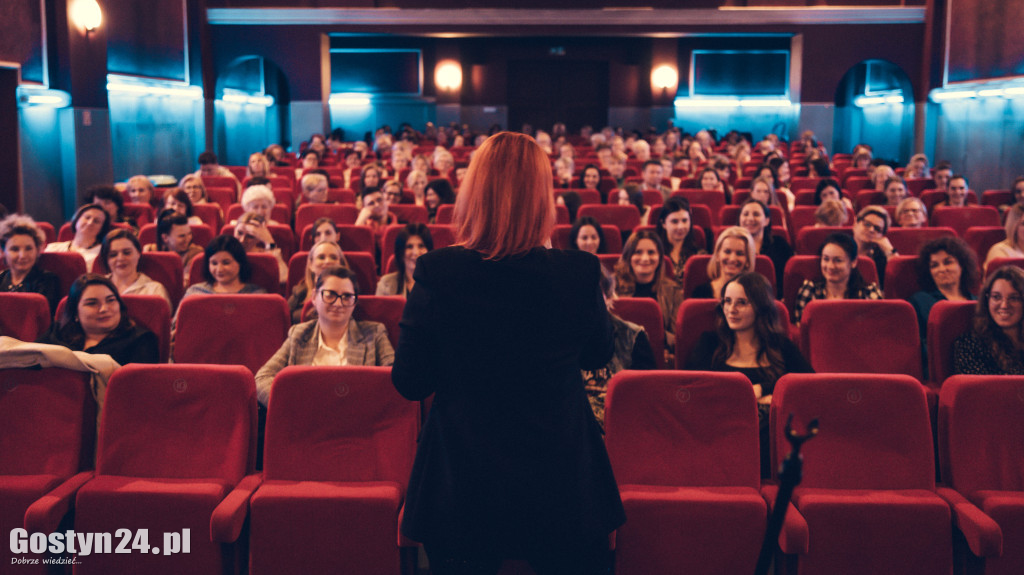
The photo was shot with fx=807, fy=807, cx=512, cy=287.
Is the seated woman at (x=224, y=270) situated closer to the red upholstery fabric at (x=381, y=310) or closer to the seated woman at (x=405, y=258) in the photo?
the seated woman at (x=405, y=258)

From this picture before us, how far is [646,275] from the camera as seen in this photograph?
365 cm

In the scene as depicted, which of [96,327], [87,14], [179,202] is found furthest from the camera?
[87,14]

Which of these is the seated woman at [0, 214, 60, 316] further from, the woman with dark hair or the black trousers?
the black trousers

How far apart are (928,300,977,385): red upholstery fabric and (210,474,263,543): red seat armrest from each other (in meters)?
2.40

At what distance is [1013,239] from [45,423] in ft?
14.8

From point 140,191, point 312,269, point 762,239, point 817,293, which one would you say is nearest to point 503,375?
point 312,269

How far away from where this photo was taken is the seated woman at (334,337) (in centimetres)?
284

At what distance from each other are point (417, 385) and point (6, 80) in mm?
7315

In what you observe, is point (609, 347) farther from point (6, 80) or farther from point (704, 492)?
point (6, 80)

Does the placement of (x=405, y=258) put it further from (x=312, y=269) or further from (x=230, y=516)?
(x=230, y=516)

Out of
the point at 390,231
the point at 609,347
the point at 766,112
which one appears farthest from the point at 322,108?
the point at 609,347

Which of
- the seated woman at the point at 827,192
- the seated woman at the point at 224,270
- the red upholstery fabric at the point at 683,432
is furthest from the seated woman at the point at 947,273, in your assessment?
the seated woman at the point at 224,270

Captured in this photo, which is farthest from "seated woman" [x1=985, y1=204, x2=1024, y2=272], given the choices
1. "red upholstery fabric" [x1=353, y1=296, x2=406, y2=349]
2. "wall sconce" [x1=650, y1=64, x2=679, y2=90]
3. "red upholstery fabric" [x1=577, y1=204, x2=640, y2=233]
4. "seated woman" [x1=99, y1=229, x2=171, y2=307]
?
"wall sconce" [x1=650, y1=64, x2=679, y2=90]

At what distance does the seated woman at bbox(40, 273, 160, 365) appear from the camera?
279 centimetres
